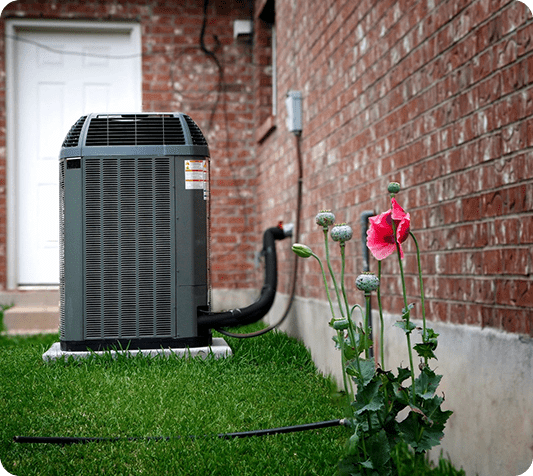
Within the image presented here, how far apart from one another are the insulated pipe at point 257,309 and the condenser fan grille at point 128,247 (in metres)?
0.19

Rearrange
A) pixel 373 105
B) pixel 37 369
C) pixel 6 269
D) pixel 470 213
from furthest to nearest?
pixel 6 269 → pixel 37 369 → pixel 373 105 → pixel 470 213

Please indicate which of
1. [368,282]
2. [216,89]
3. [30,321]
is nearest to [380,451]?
[368,282]

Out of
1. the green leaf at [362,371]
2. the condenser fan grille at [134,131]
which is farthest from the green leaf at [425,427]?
the condenser fan grille at [134,131]

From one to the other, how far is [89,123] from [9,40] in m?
2.97

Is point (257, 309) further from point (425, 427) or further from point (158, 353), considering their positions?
point (425, 427)

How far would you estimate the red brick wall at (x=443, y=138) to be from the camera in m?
1.56

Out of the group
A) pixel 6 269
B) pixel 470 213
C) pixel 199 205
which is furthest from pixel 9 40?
pixel 470 213

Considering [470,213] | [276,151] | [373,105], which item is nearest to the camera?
[470,213]

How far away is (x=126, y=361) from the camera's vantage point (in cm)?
296

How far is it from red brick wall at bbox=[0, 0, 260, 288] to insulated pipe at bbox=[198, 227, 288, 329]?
68.5 inches

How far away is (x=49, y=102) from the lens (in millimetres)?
5719

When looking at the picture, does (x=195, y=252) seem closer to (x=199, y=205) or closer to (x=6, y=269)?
(x=199, y=205)

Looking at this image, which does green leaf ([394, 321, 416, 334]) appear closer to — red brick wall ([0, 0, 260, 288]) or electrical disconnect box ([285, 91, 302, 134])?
electrical disconnect box ([285, 91, 302, 134])

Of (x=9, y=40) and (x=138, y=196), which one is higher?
(x=9, y=40)
